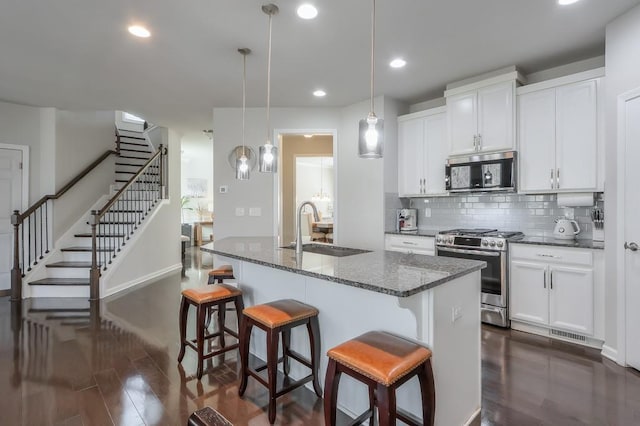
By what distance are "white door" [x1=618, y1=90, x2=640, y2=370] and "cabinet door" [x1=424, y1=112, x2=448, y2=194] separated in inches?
68.3

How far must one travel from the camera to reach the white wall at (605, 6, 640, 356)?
2.50 m

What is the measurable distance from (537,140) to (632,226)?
1204mm

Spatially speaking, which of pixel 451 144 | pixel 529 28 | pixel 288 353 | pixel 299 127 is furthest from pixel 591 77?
pixel 288 353

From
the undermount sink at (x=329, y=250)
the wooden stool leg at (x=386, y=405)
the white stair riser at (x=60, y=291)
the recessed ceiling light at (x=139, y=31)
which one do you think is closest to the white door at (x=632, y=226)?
the undermount sink at (x=329, y=250)

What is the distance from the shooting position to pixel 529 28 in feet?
8.84

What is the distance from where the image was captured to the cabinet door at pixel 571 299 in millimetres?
2873

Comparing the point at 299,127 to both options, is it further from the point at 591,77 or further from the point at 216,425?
the point at 216,425

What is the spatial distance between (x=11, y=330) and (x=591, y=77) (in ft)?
19.8

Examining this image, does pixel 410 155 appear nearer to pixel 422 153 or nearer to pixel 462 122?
pixel 422 153

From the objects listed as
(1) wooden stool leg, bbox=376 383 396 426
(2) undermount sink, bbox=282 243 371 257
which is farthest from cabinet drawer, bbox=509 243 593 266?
(1) wooden stool leg, bbox=376 383 396 426

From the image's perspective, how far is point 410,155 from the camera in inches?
174

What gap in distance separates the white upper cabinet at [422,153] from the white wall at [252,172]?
0.91 m

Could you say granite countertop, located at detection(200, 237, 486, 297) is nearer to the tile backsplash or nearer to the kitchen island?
the kitchen island

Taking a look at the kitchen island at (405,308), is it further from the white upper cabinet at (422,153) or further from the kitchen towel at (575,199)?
the white upper cabinet at (422,153)
